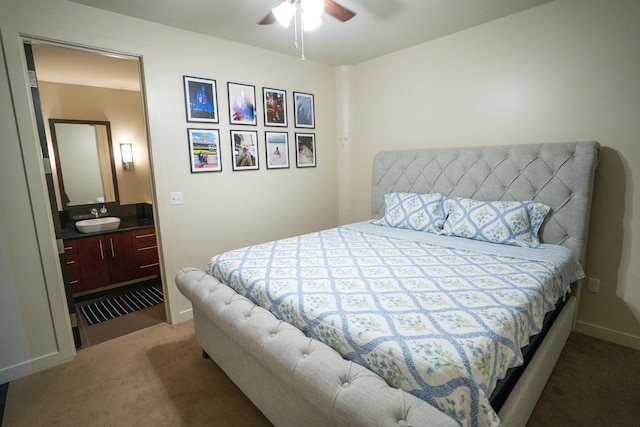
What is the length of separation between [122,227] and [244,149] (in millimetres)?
1858

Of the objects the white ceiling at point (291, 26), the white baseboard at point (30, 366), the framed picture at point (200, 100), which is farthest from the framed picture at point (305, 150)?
the white baseboard at point (30, 366)

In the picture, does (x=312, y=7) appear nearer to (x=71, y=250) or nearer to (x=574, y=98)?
(x=574, y=98)

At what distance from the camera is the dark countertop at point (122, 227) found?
334 centimetres

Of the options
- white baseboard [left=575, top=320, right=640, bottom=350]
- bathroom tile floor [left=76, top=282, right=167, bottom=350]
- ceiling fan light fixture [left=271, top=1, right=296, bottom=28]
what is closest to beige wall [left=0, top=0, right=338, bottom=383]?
bathroom tile floor [left=76, top=282, right=167, bottom=350]

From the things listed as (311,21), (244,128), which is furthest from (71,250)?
(311,21)

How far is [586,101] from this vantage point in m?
2.33

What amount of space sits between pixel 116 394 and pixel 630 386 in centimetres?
322

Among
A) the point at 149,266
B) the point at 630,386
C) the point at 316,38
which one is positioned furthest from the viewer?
the point at 149,266

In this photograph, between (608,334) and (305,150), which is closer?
(608,334)

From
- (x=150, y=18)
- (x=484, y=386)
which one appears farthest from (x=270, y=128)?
(x=484, y=386)

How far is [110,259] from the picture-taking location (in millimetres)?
3559

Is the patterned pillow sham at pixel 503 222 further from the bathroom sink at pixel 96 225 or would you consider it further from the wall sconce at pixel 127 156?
the wall sconce at pixel 127 156

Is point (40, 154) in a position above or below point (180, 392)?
above

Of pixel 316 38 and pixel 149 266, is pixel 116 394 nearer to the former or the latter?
pixel 149 266
